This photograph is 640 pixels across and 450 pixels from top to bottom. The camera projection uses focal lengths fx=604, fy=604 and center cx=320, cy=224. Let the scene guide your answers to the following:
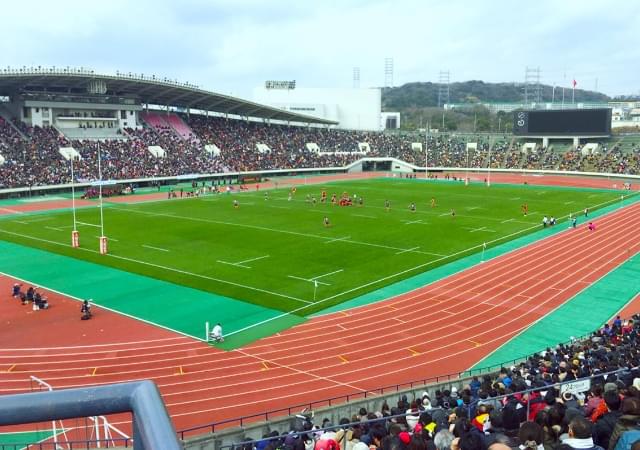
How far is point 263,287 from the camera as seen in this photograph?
3192 centimetres

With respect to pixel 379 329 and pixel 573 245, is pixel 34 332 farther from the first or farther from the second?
pixel 573 245

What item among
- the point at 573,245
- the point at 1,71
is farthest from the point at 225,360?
the point at 1,71

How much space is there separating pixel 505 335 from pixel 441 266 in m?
11.7

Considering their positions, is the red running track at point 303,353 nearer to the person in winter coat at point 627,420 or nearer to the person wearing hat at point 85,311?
the person wearing hat at point 85,311

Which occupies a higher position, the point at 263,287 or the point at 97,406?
the point at 97,406

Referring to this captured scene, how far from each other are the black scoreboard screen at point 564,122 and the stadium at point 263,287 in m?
9.81

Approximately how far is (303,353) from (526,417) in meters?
14.2

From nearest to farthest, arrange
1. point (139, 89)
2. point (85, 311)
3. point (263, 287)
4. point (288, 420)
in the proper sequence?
point (288, 420), point (85, 311), point (263, 287), point (139, 89)

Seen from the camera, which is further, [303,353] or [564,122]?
[564,122]

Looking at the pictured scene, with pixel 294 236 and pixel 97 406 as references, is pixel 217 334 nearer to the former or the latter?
pixel 294 236

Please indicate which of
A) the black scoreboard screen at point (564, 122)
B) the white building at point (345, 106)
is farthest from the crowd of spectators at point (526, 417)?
the white building at point (345, 106)

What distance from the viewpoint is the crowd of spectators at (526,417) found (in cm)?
624

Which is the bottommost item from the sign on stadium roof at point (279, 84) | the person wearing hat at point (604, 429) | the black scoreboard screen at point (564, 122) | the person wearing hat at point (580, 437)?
the person wearing hat at point (604, 429)

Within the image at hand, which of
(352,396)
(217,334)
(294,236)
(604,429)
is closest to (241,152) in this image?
(294,236)
